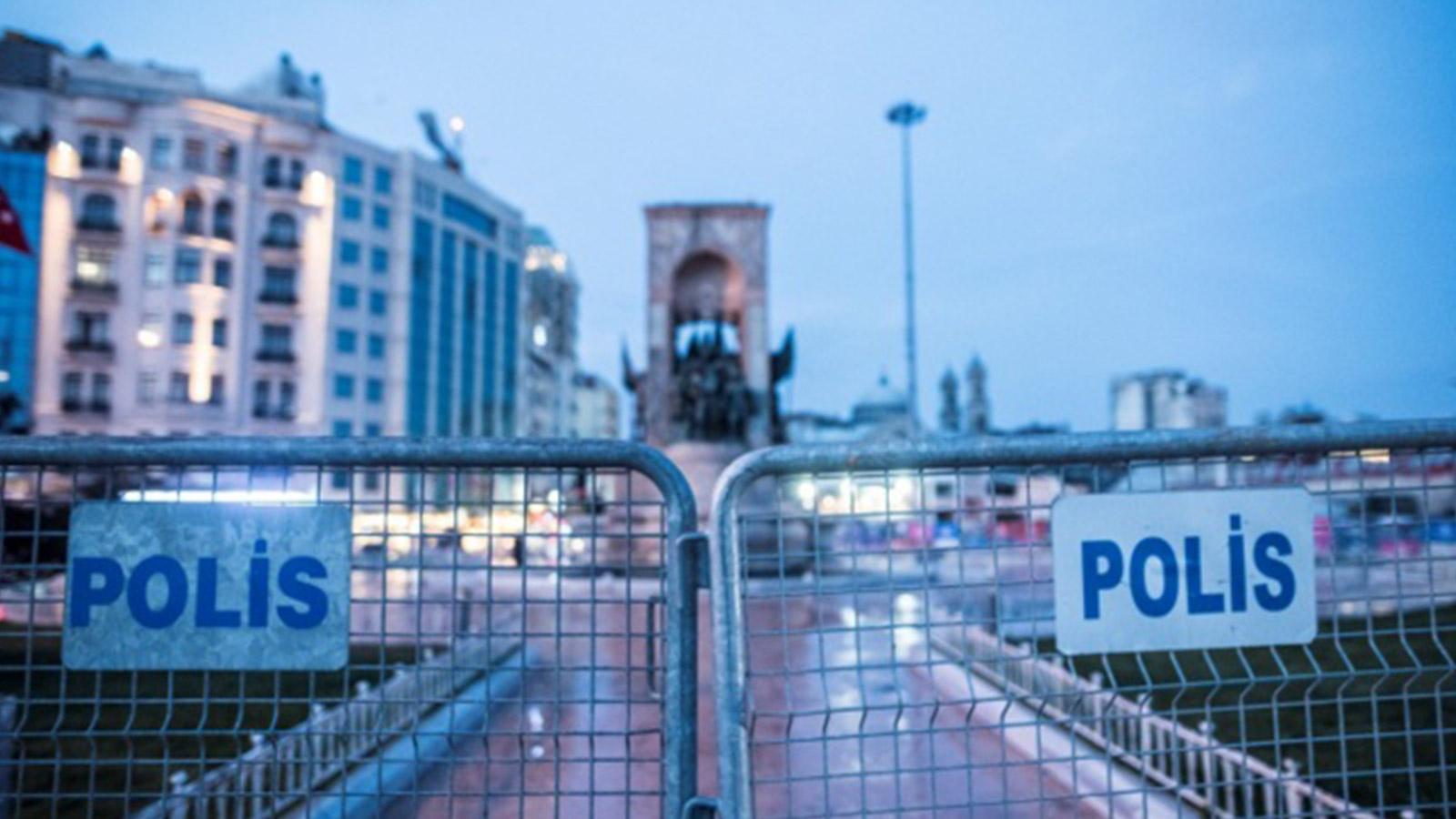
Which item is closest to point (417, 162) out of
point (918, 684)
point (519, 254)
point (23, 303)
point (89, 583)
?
point (519, 254)

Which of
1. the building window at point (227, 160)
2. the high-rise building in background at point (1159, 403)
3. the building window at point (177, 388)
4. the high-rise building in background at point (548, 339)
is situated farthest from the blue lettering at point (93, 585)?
the high-rise building in background at point (1159, 403)

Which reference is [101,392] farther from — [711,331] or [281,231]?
[711,331]

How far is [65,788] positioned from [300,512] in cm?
707

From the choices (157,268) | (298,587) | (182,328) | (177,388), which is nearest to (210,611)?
(298,587)

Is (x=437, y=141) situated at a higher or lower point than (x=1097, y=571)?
higher

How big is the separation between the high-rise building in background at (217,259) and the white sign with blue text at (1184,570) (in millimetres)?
42510

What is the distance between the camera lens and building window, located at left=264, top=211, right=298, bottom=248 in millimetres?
44000

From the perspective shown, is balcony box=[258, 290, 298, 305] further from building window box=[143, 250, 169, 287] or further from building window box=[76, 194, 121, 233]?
building window box=[76, 194, 121, 233]

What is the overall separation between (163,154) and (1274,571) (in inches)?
1853

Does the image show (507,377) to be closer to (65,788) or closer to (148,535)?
(65,788)

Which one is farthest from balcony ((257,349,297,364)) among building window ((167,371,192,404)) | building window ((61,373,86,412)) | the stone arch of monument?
the stone arch of monument

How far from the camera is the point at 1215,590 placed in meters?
2.52

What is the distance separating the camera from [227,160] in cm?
4294

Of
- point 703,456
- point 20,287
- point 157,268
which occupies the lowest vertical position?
point 703,456
